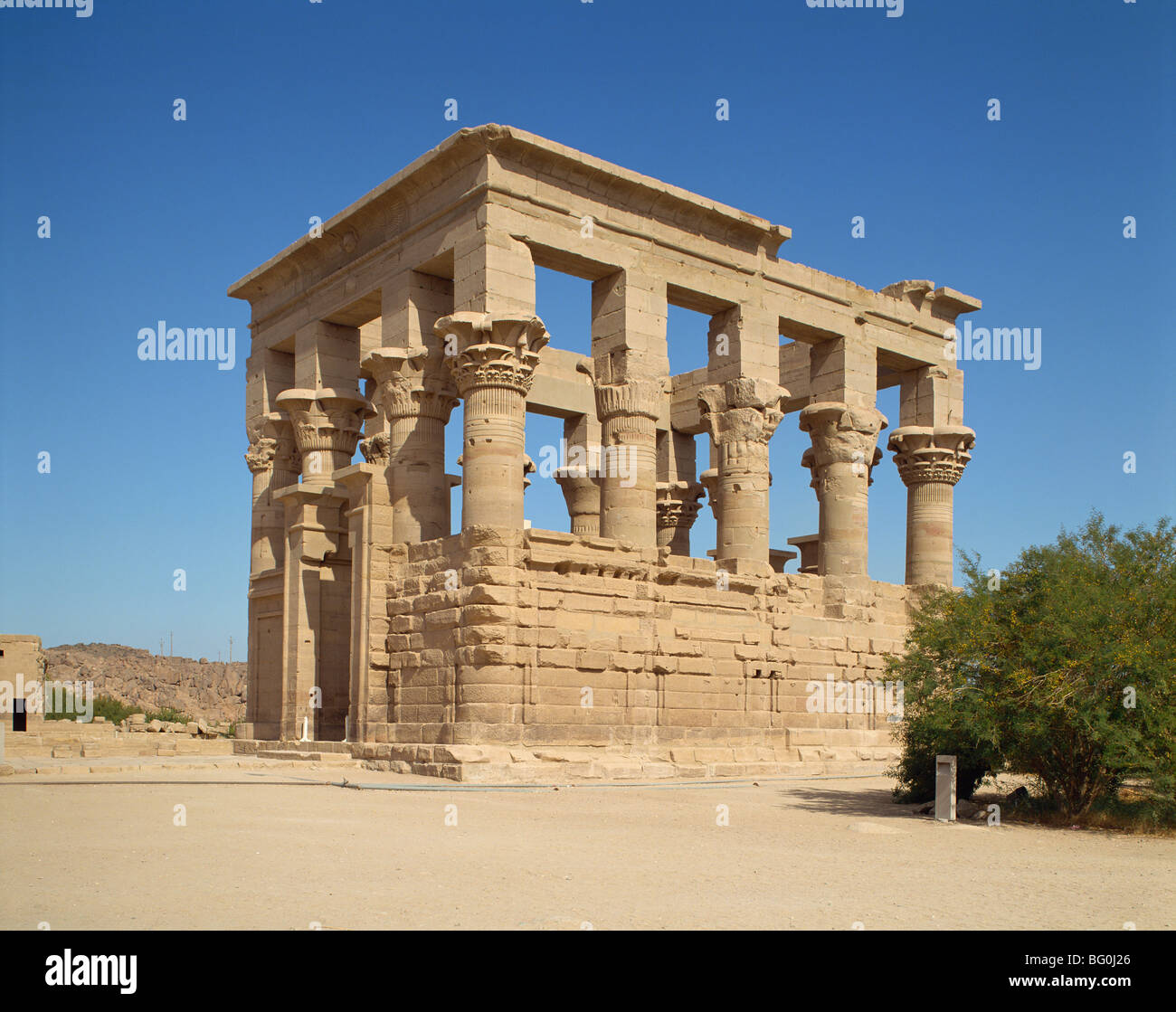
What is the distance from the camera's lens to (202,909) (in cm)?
686

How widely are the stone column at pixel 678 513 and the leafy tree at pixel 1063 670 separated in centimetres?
1465

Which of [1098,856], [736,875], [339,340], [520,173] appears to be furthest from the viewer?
[339,340]

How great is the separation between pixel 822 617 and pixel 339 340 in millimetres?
10969

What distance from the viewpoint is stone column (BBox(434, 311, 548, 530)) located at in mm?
18609

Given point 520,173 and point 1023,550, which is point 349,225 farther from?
point 1023,550

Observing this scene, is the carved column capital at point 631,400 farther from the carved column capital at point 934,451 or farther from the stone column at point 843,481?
the carved column capital at point 934,451

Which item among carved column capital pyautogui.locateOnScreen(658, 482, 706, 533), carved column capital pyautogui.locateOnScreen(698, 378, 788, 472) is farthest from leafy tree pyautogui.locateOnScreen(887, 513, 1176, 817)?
carved column capital pyautogui.locateOnScreen(658, 482, 706, 533)

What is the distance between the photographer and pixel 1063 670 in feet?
42.0

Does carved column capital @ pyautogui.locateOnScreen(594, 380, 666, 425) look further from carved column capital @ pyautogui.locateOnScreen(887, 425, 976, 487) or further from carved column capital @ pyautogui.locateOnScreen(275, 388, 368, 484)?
carved column capital @ pyautogui.locateOnScreen(887, 425, 976, 487)

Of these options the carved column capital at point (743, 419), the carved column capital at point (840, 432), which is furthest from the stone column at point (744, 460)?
the carved column capital at point (840, 432)

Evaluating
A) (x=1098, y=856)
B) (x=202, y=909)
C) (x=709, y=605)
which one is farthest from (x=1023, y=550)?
(x=202, y=909)

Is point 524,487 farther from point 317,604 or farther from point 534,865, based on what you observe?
point 534,865

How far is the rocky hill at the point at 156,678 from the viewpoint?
5956cm

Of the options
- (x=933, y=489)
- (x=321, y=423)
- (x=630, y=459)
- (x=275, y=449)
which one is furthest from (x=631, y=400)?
(x=933, y=489)
